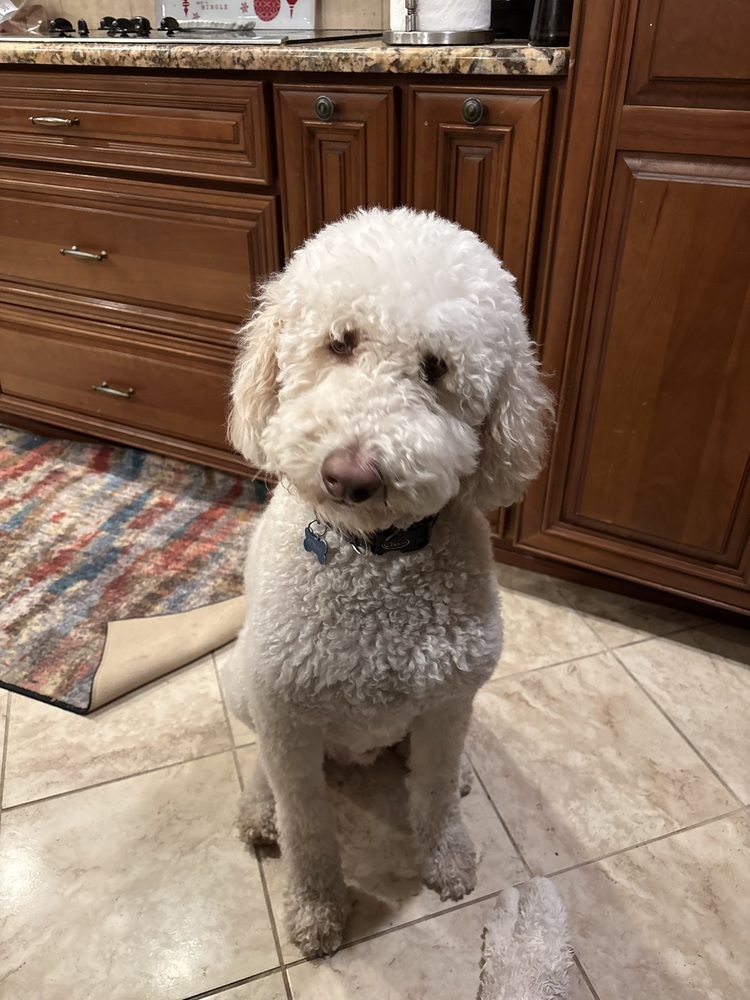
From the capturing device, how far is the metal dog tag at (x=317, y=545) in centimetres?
84

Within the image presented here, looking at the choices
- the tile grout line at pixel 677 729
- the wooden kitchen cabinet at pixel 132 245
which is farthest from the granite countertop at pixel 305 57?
the tile grout line at pixel 677 729

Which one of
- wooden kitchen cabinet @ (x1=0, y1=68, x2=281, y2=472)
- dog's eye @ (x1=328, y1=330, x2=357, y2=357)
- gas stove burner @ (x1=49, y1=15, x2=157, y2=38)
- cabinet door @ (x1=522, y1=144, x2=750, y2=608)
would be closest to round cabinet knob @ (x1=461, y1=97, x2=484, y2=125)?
cabinet door @ (x1=522, y1=144, x2=750, y2=608)

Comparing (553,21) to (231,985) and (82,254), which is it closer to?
(82,254)

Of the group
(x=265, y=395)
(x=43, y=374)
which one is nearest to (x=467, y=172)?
(x=265, y=395)

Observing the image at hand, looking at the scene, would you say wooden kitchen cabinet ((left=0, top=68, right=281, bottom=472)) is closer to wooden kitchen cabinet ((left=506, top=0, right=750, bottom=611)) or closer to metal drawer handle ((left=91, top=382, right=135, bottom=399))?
metal drawer handle ((left=91, top=382, right=135, bottom=399))

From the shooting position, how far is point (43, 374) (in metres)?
2.00

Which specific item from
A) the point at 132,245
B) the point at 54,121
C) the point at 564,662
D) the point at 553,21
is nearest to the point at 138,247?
the point at 132,245

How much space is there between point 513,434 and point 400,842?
70cm

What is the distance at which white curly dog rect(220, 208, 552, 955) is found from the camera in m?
0.71

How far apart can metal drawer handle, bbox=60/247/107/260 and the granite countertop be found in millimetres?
381

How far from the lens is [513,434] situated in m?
0.79

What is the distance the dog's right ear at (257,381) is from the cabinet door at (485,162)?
0.57 m

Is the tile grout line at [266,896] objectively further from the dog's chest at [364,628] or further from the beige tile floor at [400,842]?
the dog's chest at [364,628]

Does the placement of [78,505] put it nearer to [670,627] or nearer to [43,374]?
[43,374]
